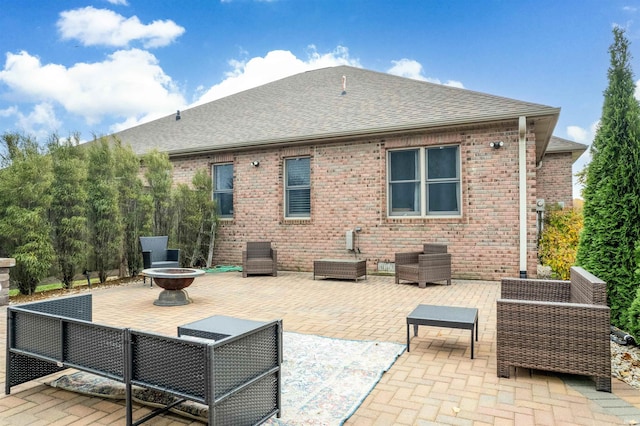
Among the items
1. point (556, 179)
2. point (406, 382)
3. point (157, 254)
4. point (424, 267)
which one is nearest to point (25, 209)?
point (157, 254)

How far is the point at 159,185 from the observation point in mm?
9547

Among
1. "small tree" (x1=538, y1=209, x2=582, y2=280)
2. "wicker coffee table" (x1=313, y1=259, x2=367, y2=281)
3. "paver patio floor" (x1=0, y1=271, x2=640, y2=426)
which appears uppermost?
"small tree" (x1=538, y1=209, x2=582, y2=280)

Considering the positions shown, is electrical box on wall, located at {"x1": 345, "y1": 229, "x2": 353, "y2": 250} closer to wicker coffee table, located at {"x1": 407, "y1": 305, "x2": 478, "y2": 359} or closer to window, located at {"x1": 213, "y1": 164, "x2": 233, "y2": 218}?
window, located at {"x1": 213, "y1": 164, "x2": 233, "y2": 218}

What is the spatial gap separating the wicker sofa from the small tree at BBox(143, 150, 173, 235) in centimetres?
674

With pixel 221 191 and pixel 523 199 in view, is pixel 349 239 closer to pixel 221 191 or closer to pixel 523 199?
pixel 523 199

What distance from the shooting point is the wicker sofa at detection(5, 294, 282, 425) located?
2.09 metres

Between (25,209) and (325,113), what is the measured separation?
285 inches

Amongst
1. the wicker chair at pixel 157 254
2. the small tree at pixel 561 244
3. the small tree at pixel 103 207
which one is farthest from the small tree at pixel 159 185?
the small tree at pixel 561 244

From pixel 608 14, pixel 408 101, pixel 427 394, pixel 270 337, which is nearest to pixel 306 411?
pixel 270 337

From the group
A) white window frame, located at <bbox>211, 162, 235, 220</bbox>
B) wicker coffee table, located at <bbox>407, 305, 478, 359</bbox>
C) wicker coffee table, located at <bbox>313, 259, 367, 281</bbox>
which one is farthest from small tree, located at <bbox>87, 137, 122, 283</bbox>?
wicker coffee table, located at <bbox>407, 305, 478, 359</bbox>

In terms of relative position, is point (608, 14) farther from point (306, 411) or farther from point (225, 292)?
point (306, 411)

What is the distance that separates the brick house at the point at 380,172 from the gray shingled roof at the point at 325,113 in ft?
0.17

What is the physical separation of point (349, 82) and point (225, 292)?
8.56 m

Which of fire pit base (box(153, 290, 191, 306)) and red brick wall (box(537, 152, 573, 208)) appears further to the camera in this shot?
red brick wall (box(537, 152, 573, 208))
